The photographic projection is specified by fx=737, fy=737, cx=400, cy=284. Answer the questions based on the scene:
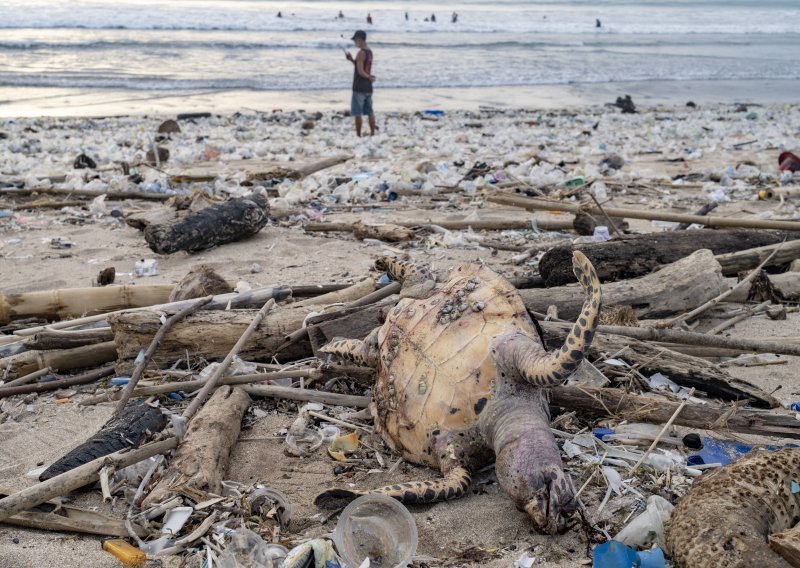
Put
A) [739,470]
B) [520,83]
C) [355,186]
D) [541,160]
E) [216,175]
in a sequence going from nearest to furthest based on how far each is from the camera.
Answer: [739,470], [355,186], [216,175], [541,160], [520,83]

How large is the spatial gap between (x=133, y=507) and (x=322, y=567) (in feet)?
2.70

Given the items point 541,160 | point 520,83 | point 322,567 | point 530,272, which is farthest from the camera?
point 520,83

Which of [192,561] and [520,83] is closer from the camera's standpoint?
[192,561]

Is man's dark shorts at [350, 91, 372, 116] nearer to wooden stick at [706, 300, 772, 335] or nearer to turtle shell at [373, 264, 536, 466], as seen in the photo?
wooden stick at [706, 300, 772, 335]

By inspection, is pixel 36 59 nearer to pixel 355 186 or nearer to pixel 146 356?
pixel 355 186

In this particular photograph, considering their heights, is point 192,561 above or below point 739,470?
below

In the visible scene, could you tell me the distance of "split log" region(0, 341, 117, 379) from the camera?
3.90 meters

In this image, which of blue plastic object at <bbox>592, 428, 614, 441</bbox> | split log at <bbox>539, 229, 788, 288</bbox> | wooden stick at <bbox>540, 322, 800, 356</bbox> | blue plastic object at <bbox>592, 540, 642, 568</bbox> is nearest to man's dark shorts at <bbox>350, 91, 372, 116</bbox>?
split log at <bbox>539, 229, 788, 288</bbox>

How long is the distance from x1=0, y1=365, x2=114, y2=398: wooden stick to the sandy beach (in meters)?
0.05

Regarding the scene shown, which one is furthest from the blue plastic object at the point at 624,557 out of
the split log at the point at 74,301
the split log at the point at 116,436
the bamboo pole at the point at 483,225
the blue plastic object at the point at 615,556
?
the bamboo pole at the point at 483,225

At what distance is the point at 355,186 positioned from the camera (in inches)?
330

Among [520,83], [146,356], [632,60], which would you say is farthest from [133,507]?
[632,60]

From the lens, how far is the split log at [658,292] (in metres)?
4.12

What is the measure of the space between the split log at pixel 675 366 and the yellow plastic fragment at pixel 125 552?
2.06 metres
